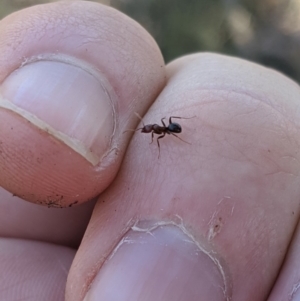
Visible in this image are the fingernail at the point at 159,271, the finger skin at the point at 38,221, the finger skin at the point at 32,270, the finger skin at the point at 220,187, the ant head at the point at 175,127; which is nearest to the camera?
the fingernail at the point at 159,271

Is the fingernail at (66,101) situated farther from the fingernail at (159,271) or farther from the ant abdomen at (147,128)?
the fingernail at (159,271)

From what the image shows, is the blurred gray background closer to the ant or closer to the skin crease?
the skin crease

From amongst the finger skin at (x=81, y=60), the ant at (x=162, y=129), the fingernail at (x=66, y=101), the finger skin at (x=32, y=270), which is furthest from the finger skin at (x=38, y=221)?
the fingernail at (x=66, y=101)

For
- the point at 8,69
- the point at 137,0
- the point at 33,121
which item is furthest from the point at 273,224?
the point at 137,0

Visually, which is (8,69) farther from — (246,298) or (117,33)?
(246,298)

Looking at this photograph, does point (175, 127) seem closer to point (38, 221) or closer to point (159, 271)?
point (159, 271)

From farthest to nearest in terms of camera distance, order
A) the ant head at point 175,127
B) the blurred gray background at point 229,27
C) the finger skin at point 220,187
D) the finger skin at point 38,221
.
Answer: the blurred gray background at point 229,27, the finger skin at point 38,221, the ant head at point 175,127, the finger skin at point 220,187
